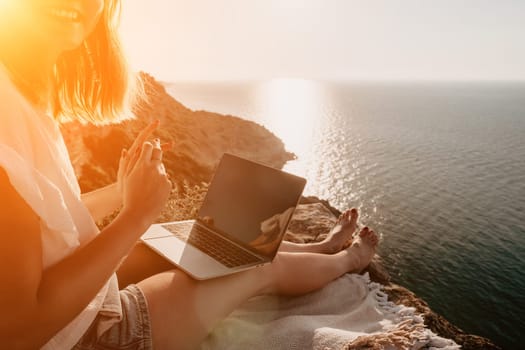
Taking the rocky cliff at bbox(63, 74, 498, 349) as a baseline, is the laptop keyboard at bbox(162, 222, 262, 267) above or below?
above

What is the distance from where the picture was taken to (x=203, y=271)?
2.71m

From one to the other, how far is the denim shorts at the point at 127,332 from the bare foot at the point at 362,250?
7.42 feet

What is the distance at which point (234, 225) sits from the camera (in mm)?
3568

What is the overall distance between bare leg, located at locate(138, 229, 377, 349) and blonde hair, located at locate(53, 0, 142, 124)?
4.23 feet

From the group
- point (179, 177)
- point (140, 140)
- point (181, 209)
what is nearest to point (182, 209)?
point (181, 209)

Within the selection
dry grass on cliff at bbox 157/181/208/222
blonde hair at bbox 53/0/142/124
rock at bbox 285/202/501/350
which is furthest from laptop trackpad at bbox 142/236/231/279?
dry grass on cliff at bbox 157/181/208/222

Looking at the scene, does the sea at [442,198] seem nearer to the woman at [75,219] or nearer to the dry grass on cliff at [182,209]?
the dry grass on cliff at [182,209]

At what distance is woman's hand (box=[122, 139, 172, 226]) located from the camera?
1.81m

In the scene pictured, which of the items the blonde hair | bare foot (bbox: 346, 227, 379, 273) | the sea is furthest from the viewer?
the sea

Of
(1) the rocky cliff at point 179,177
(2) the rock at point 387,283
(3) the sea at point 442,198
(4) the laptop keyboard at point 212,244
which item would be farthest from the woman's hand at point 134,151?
(3) the sea at point 442,198

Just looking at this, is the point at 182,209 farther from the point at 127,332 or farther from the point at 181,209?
the point at 127,332

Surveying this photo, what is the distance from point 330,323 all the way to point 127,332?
1.61 meters

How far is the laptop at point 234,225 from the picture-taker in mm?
3010

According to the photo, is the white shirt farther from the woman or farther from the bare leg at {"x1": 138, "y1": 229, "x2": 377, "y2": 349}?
the bare leg at {"x1": 138, "y1": 229, "x2": 377, "y2": 349}
